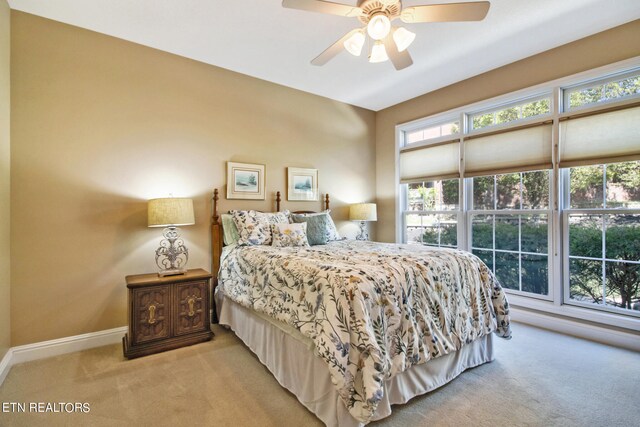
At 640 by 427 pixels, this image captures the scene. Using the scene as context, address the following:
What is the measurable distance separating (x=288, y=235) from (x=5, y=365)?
2.35 m

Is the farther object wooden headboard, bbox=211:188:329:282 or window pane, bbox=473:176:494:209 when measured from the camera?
window pane, bbox=473:176:494:209

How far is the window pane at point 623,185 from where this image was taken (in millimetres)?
2674

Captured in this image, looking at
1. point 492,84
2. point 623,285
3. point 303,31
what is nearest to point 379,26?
point 303,31

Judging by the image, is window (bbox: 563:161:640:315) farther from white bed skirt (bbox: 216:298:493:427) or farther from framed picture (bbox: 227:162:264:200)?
framed picture (bbox: 227:162:264:200)

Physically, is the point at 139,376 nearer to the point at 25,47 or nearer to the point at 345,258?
the point at 345,258

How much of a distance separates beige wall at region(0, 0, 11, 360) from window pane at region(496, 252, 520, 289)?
4.66 metres

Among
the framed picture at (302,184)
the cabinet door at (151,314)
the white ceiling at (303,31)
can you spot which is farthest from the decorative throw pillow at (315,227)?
the white ceiling at (303,31)

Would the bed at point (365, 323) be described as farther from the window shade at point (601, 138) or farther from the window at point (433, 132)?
the window at point (433, 132)

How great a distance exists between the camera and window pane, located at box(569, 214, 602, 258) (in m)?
2.88

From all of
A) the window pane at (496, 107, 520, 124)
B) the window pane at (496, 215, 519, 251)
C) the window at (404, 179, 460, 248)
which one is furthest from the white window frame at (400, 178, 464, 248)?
the window pane at (496, 107, 520, 124)

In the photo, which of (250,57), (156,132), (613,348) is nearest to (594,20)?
(613,348)

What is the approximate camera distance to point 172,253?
288 cm

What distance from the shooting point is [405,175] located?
4559 millimetres

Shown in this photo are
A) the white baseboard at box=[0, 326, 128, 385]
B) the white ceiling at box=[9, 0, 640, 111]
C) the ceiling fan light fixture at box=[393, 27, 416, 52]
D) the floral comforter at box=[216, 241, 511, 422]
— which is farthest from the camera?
the white ceiling at box=[9, 0, 640, 111]
